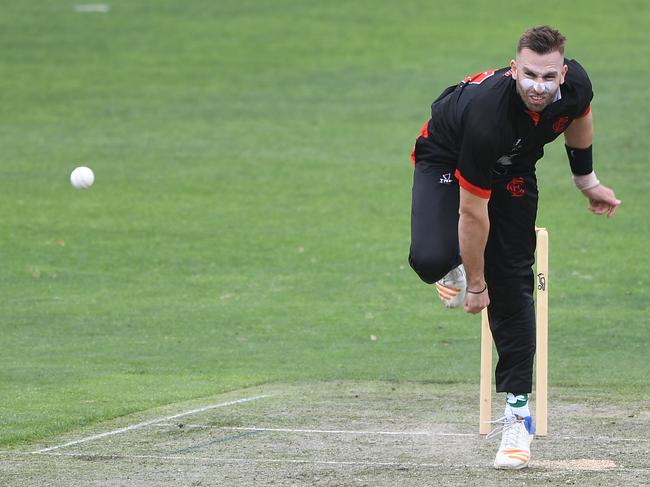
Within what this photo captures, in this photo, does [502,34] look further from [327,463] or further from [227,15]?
[327,463]

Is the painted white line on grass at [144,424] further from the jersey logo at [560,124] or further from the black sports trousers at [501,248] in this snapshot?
the jersey logo at [560,124]

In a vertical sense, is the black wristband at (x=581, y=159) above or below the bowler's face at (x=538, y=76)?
below

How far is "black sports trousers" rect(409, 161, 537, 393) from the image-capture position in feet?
21.2

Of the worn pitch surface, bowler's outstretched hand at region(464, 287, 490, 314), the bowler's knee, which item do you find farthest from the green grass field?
bowler's outstretched hand at region(464, 287, 490, 314)

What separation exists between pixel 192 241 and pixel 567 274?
15.7 ft

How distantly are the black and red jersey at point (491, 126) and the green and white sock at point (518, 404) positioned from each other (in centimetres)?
118

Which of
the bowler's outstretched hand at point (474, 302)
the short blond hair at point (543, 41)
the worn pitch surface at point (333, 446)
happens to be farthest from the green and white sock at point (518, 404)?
the short blond hair at point (543, 41)

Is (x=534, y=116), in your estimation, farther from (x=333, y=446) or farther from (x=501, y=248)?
(x=333, y=446)

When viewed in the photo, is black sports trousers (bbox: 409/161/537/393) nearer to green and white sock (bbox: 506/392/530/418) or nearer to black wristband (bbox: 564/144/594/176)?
green and white sock (bbox: 506/392/530/418)

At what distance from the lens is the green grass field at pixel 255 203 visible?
35.1 ft

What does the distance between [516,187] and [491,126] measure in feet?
2.16

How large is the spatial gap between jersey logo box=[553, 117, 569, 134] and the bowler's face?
31 cm

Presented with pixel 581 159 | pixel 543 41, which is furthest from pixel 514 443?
pixel 543 41

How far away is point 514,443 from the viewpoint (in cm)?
658
